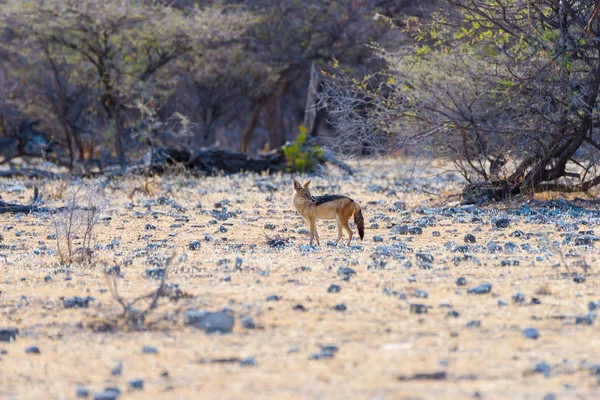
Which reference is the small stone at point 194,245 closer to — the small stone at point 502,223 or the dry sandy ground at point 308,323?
the dry sandy ground at point 308,323

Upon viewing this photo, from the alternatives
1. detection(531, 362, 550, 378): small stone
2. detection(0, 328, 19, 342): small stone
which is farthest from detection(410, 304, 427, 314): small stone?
detection(0, 328, 19, 342): small stone

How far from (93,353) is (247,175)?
1754 centimetres

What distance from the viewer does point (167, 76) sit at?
30562 mm

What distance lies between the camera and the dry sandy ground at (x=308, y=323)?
5.16 m

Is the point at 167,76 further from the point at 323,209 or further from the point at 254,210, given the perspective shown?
the point at 323,209

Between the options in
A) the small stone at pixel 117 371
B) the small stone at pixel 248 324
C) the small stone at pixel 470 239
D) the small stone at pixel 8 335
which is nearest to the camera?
the small stone at pixel 117 371

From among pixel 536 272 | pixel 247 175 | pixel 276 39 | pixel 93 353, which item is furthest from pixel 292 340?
pixel 276 39

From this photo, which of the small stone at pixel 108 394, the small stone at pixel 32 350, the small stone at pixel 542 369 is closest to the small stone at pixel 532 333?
the small stone at pixel 542 369

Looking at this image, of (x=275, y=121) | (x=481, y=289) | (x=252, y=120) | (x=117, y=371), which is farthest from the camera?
(x=275, y=121)

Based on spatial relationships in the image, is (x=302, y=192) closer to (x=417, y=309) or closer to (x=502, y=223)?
(x=502, y=223)

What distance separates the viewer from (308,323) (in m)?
6.55

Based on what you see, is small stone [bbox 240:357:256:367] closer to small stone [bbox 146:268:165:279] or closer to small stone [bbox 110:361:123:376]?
small stone [bbox 110:361:123:376]

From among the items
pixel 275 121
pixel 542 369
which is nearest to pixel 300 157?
pixel 275 121

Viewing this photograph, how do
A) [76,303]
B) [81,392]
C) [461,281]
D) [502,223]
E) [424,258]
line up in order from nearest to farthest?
[81,392], [76,303], [461,281], [424,258], [502,223]
